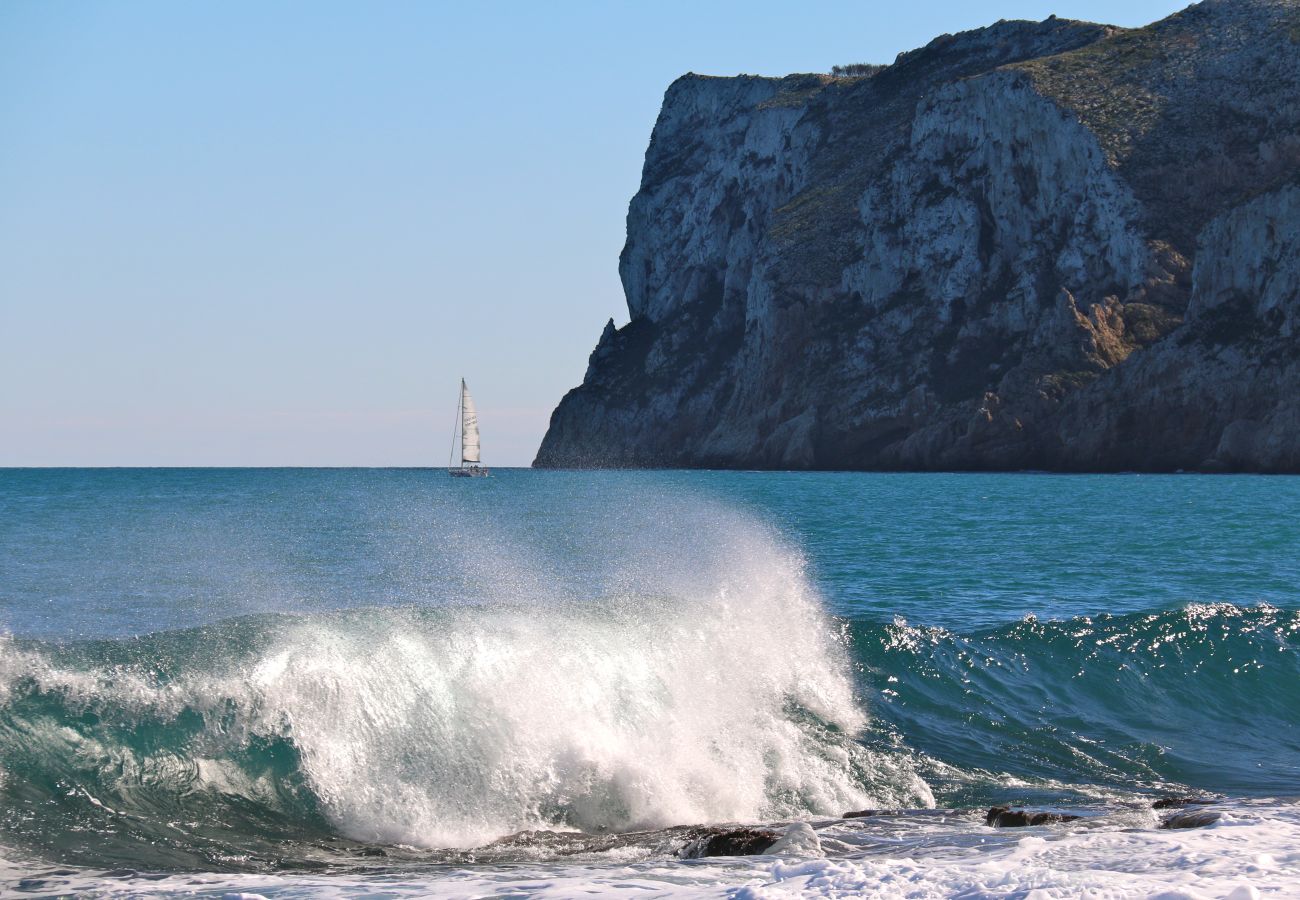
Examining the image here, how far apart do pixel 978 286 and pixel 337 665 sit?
10969 cm

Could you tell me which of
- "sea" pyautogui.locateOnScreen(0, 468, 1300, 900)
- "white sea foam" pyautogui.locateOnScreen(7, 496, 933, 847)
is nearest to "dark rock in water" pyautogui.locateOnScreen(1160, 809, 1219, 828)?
"sea" pyautogui.locateOnScreen(0, 468, 1300, 900)

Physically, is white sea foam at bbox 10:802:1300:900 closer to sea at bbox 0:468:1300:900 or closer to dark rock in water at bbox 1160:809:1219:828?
sea at bbox 0:468:1300:900

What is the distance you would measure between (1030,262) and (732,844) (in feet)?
356

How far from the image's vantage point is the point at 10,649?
604 inches

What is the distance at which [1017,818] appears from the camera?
39.3 ft

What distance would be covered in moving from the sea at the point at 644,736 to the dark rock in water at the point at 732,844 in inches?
3.2

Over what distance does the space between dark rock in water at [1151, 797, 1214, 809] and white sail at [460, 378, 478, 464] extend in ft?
406

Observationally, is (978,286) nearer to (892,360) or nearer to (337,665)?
(892,360)

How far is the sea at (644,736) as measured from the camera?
1076cm

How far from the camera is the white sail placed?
136 m

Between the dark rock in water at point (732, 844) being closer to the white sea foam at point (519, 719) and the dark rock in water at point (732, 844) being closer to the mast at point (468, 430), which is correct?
the white sea foam at point (519, 719)

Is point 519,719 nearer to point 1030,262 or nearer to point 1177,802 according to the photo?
point 1177,802

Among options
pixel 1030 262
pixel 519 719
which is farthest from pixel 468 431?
pixel 519 719

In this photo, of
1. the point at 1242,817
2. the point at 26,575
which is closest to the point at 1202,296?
the point at 26,575
